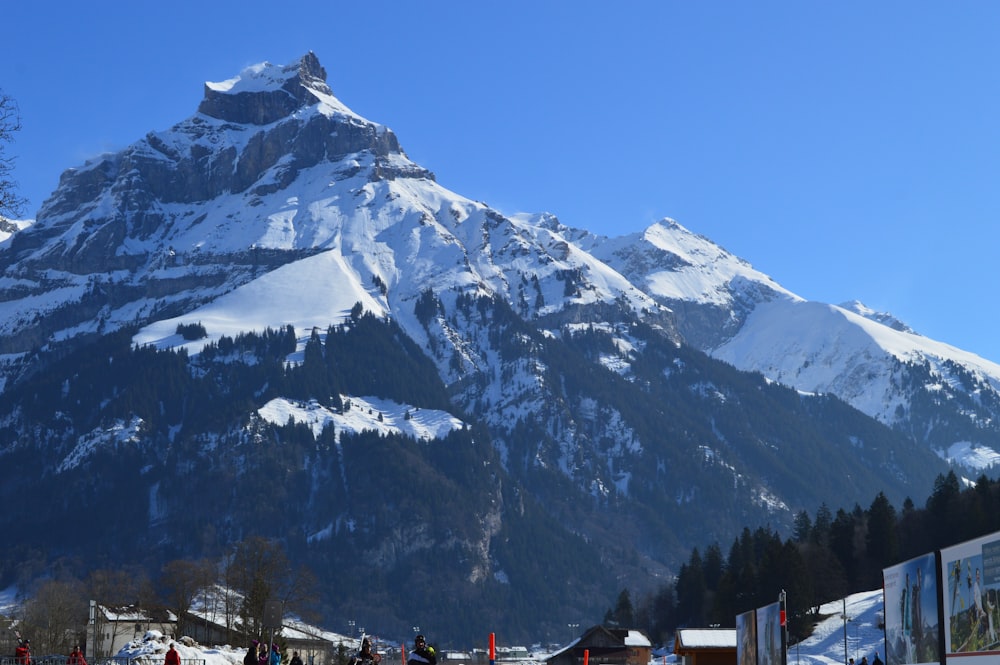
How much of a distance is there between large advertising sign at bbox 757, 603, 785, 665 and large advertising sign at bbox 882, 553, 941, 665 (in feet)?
15.2

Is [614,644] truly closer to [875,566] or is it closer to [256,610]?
[875,566]

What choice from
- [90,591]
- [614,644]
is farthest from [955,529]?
[90,591]

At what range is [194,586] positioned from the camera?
16700 cm

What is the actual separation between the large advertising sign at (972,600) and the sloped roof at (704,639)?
207 ft

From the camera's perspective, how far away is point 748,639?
5025 centimetres

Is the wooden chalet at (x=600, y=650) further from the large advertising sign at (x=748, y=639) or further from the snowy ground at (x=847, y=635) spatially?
the large advertising sign at (x=748, y=639)

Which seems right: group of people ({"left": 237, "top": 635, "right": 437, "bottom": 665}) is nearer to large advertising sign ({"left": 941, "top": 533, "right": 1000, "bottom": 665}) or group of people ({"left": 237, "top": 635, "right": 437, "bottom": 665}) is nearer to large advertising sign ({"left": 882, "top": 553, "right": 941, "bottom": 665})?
large advertising sign ({"left": 882, "top": 553, "right": 941, "bottom": 665})

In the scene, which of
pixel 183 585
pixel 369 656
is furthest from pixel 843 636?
pixel 369 656

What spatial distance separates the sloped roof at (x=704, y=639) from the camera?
94375 millimetres

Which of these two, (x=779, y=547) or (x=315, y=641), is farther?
(x=315, y=641)

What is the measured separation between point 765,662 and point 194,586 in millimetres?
129797

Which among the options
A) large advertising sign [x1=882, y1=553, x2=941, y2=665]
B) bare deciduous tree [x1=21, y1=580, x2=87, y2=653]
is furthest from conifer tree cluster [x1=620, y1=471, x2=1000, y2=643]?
large advertising sign [x1=882, y1=553, x2=941, y2=665]

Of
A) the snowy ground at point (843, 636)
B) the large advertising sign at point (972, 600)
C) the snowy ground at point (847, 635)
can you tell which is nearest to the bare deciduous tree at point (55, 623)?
the snowy ground at point (843, 636)

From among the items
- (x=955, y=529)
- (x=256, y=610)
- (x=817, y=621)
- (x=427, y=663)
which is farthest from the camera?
(x=955, y=529)
